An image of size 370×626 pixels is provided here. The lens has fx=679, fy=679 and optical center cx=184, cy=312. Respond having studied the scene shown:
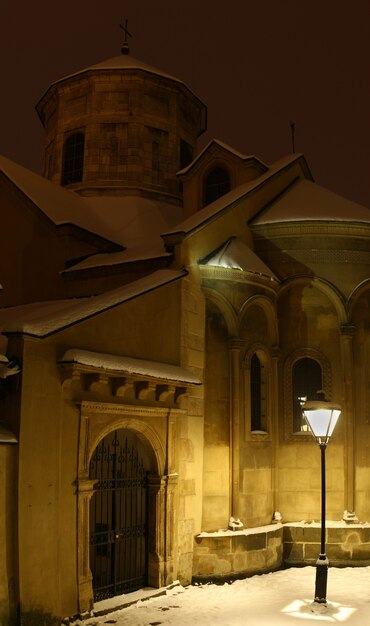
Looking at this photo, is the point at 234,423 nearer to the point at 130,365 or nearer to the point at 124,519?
the point at 124,519

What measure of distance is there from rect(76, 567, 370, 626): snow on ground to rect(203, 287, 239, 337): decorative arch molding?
16.4 feet

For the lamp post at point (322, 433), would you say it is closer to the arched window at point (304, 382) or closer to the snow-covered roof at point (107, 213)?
the arched window at point (304, 382)

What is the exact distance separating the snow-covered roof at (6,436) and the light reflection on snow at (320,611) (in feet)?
17.3

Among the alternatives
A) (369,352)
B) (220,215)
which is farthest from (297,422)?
(220,215)

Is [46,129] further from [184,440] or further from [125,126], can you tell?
[184,440]

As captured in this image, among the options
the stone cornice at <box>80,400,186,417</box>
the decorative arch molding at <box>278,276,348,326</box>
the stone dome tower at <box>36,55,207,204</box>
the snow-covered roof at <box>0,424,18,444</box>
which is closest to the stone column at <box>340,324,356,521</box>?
the decorative arch molding at <box>278,276,348,326</box>

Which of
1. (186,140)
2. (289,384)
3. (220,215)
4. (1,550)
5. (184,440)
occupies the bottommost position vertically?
(1,550)

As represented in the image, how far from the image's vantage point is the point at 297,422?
15.7 metres

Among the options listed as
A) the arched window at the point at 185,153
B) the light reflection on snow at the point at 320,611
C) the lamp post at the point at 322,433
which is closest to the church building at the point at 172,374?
the arched window at the point at 185,153

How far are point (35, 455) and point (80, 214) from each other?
959cm

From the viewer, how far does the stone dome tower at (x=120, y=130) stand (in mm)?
20703

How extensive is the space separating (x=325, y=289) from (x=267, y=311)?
1.59 metres

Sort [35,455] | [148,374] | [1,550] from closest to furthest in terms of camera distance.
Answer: [1,550] < [35,455] < [148,374]

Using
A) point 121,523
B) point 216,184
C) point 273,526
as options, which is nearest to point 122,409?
point 121,523
